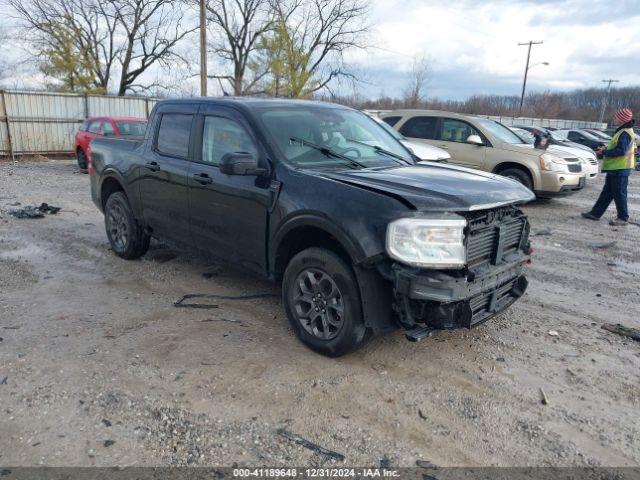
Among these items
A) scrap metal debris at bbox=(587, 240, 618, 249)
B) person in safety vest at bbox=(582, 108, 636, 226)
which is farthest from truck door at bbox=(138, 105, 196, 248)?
person in safety vest at bbox=(582, 108, 636, 226)

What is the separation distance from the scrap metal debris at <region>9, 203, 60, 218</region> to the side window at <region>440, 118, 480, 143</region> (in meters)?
7.88

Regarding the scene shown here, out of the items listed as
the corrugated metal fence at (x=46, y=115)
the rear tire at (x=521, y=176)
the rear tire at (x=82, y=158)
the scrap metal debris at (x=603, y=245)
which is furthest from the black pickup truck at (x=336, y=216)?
the corrugated metal fence at (x=46, y=115)

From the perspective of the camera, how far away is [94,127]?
1468 centimetres

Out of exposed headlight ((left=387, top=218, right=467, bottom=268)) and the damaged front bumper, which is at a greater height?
exposed headlight ((left=387, top=218, right=467, bottom=268))

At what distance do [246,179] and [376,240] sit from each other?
1417mm

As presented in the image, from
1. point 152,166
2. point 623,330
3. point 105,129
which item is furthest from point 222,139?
point 105,129

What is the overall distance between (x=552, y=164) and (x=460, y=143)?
188 cm

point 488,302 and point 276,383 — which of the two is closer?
point 276,383

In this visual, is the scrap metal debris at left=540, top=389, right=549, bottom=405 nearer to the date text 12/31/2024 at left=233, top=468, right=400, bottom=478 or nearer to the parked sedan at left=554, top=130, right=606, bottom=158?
the date text 12/31/2024 at left=233, top=468, right=400, bottom=478

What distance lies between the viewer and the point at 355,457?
258 centimetres

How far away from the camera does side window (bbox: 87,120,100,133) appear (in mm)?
14523

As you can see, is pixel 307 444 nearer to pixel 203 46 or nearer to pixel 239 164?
pixel 239 164

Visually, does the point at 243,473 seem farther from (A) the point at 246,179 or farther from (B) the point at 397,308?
(A) the point at 246,179

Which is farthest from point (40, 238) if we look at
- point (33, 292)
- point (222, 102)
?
point (222, 102)
